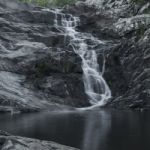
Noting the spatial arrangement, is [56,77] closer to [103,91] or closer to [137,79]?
[103,91]

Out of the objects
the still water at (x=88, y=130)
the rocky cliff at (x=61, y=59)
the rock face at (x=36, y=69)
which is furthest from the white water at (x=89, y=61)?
the still water at (x=88, y=130)

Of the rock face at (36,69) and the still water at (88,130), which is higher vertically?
the rock face at (36,69)

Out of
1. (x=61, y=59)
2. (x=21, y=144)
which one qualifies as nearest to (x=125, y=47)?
(x=61, y=59)

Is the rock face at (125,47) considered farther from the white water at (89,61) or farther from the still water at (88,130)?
the still water at (88,130)

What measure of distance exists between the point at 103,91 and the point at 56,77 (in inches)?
302

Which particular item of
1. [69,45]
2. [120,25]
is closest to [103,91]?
[69,45]

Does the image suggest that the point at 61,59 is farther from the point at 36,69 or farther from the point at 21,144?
the point at 21,144

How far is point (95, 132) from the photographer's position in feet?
110

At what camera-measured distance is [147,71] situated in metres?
60.8

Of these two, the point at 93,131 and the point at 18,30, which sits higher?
the point at 18,30

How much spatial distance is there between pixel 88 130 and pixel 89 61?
32604 mm

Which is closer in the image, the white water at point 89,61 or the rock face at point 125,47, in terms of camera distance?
the rock face at point 125,47

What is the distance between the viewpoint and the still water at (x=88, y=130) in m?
27.8

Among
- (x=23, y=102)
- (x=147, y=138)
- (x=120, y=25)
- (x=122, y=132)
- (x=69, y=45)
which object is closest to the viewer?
(x=147, y=138)
